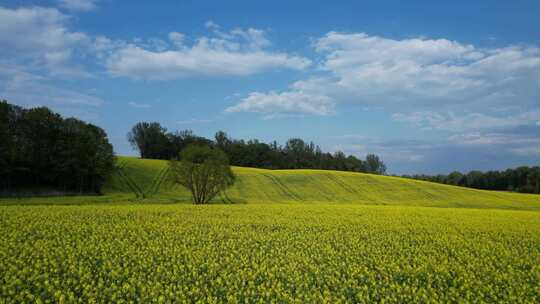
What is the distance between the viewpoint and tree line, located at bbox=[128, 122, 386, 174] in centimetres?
12088

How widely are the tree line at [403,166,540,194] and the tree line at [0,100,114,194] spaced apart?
107m

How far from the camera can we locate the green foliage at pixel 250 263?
8977 mm

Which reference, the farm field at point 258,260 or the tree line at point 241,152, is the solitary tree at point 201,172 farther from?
the tree line at point 241,152

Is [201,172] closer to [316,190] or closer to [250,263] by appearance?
[316,190]

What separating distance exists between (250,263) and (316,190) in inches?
2035

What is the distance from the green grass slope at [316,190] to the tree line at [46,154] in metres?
4.96

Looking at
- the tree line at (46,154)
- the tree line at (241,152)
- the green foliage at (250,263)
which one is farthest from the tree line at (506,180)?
the tree line at (46,154)

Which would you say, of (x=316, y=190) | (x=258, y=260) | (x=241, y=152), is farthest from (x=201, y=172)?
(x=241, y=152)

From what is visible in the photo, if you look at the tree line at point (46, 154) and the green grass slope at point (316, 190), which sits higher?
the tree line at point (46, 154)

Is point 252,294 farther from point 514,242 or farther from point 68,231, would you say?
point 514,242

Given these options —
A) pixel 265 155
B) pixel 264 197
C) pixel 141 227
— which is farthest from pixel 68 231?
pixel 265 155

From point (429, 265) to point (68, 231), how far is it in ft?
48.2

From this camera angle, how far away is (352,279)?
33.9ft

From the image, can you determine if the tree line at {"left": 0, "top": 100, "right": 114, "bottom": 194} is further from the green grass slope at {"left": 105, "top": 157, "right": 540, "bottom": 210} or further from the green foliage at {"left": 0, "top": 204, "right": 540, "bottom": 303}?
the green foliage at {"left": 0, "top": 204, "right": 540, "bottom": 303}
